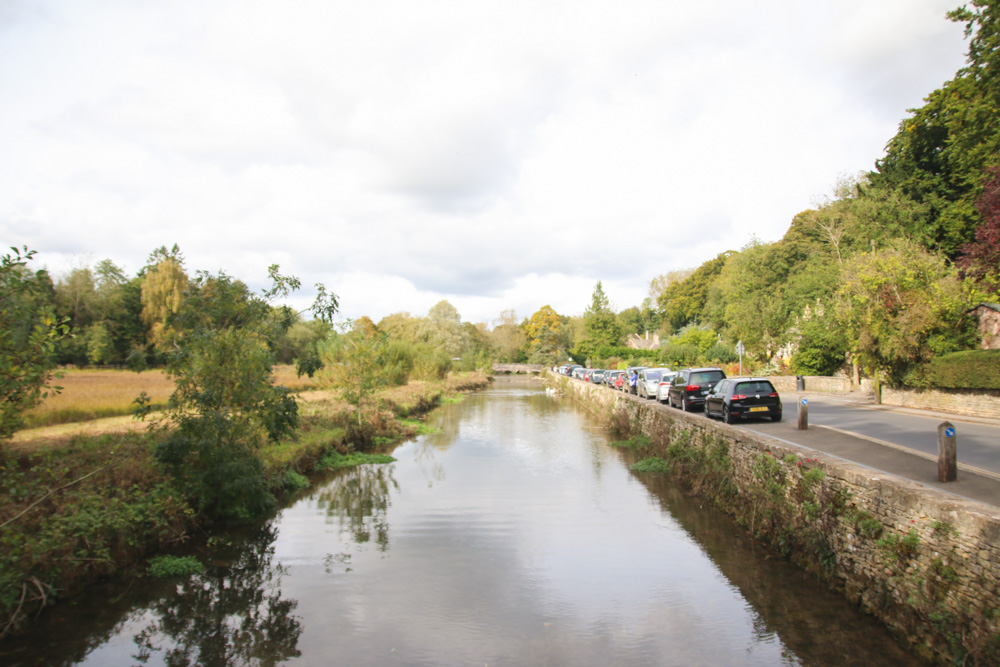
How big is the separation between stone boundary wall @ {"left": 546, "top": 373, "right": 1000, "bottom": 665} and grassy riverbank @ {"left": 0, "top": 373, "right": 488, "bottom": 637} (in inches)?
364

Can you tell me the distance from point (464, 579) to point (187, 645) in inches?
141

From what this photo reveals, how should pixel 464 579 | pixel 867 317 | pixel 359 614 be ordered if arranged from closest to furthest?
pixel 359 614 < pixel 464 579 < pixel 867 317

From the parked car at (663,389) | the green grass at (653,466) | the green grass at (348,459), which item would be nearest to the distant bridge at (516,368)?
the parked car at (663,389)

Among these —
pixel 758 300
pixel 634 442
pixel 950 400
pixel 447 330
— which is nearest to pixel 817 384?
pixel 758 300

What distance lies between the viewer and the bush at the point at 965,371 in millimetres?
16750

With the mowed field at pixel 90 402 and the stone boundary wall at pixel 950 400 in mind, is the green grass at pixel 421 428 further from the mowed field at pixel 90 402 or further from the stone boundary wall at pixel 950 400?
the stone boundary wall at pixel 950 400

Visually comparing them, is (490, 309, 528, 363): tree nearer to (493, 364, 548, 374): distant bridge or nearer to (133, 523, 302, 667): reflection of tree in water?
(493, 364, 548, 374): distant bridge

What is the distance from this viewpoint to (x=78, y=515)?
24.1 ft

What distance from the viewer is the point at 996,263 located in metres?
19.1

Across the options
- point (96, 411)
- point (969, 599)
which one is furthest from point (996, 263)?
point (96, 411)

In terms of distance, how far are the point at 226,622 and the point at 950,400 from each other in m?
22.0

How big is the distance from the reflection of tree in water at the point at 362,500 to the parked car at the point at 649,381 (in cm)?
1495

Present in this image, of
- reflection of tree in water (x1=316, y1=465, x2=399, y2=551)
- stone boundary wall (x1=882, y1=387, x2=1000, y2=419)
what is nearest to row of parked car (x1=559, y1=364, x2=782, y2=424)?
stone boundary wall (x1=882, y1=387, x2=1000, y2=419)

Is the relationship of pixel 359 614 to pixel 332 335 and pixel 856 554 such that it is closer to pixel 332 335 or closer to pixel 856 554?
pixel 856 554
